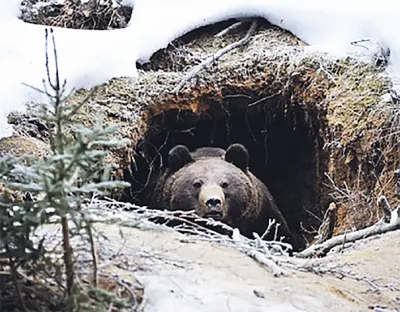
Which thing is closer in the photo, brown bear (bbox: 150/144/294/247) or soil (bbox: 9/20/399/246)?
soil (bbox: 9/20/399/246)

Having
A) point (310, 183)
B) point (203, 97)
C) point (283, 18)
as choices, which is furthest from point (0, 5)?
point (310, 183)

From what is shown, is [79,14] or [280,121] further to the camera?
[280,121]

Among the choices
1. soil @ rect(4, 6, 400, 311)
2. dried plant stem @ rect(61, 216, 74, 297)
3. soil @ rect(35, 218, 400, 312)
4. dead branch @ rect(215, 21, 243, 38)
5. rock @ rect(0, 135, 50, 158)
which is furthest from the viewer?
dead branch @ rect(215, 21, 243, 38)

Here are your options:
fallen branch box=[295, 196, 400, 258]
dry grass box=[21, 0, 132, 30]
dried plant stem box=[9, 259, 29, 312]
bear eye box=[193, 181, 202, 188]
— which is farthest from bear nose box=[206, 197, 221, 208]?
dried plant stem box=[9, 259, 29, 312]

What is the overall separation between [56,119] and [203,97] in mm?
5384

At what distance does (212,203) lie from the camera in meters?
7.36

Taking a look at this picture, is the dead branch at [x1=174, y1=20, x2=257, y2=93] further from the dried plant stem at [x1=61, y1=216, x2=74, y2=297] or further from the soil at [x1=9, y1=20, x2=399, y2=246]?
the dried plant stem at [x1=61, y1=216, x2=74, y2=297]

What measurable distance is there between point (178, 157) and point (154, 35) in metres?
1.34

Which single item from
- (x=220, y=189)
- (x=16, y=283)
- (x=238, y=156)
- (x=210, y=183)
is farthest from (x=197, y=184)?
(x=16, y=283)

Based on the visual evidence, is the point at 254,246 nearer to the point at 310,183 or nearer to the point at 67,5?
the point at 310,183

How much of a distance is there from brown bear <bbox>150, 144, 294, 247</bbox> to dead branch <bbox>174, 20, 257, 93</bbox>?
755 mm

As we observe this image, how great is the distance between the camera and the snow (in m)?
7.41

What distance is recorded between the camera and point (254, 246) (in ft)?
14.5

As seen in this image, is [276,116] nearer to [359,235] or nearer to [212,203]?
[212,203]
